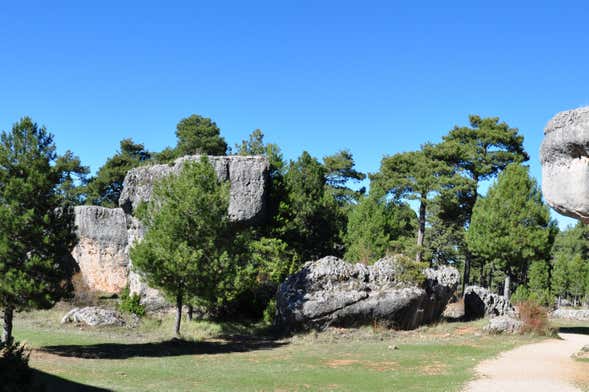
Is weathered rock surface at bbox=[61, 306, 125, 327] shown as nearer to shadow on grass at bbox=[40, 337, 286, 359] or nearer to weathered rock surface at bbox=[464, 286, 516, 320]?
shadow on grass at bbox=[40, 337, 286, 359]

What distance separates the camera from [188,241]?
22.8 m

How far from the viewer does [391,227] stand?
139 feet

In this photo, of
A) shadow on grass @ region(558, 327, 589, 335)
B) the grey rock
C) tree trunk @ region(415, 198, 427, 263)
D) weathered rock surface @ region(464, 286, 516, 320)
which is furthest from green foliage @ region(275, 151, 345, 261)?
shadow on grass @ region(558, 327, 589, 335)

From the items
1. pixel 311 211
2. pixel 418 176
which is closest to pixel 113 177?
pixel 311 211

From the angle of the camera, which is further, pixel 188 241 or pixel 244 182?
pixel 244 182

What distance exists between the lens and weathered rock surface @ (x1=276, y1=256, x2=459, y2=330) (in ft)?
79.0

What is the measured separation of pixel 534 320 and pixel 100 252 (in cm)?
2543

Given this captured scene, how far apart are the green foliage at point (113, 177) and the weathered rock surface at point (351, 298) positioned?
102 ft

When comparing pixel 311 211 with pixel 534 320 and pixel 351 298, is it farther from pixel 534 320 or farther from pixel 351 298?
pixel 534 320

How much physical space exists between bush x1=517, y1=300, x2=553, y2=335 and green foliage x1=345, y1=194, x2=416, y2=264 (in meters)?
11.9

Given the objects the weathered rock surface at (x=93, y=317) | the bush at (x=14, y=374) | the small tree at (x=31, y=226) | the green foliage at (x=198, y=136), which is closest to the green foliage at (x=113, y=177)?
the green foliage at (x=198, y=136)

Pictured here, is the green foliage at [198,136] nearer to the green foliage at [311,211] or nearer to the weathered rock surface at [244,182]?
the green foliage at [311,211]

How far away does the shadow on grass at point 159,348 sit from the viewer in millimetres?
19914

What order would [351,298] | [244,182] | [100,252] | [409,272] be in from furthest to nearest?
[100,252], [244,182], [409,272], [351,298]
